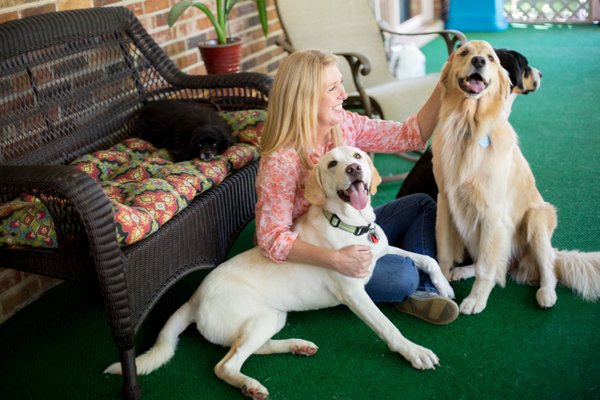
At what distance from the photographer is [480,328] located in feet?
7.25

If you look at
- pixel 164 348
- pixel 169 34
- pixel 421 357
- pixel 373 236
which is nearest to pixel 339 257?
pixel 373 236

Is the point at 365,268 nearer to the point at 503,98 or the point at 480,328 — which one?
the point at 480,328

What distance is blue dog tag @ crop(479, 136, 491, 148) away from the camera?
2250 millimetres

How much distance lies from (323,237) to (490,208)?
0.62 metres

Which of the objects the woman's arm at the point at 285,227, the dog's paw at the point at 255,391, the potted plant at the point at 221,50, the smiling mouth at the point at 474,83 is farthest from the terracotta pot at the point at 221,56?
the dog's paw at the point at 255,391

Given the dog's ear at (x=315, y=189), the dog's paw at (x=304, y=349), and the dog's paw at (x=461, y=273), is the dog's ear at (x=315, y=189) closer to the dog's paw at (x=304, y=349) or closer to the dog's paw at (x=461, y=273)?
the dog's paw at (x=304, y=349)

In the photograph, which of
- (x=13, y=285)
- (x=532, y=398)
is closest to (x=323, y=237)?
(x=532, y=398)

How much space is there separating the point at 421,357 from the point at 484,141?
2.56 ft

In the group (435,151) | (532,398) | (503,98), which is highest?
(503,98)

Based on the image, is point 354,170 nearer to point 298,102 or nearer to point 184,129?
point 298,102

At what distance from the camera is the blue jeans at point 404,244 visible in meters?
2.25

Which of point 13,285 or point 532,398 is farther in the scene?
point 13,285

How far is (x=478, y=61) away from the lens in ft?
6.97

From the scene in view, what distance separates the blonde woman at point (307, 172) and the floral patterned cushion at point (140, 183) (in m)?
0.30
